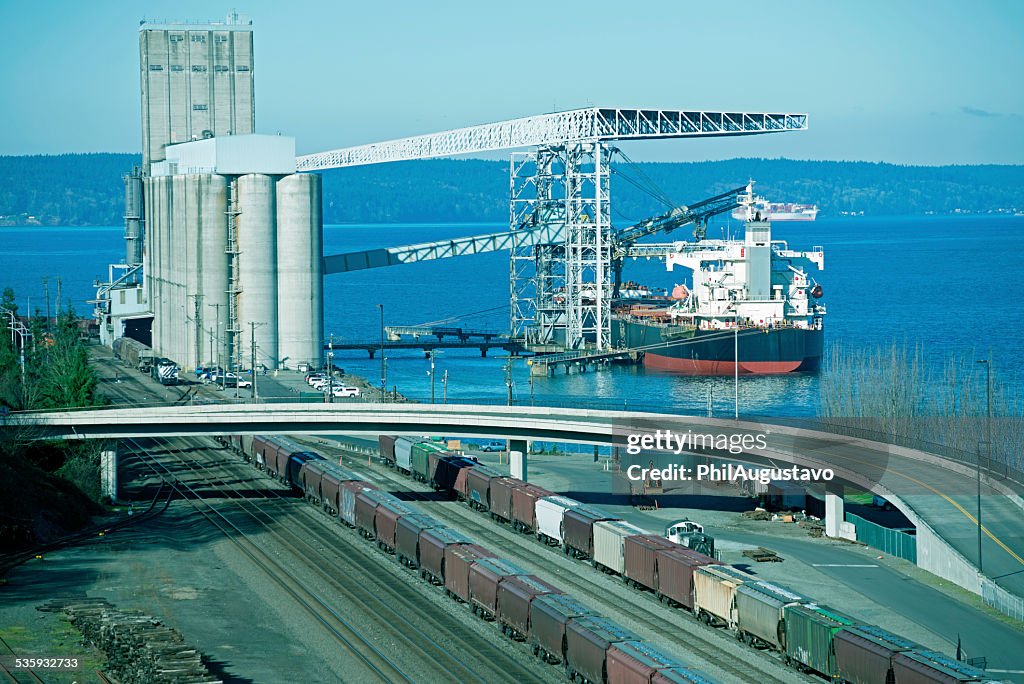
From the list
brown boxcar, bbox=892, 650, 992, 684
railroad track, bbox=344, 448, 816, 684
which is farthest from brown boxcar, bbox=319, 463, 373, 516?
brown boxcar, bbox=892, 650, 992, 684

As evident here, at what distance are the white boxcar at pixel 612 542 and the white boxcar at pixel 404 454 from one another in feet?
89.2

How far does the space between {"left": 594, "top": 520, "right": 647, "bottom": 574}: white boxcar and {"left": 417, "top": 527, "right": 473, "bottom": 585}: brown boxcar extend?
555 cm

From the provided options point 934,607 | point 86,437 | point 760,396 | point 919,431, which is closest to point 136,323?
point 760,396

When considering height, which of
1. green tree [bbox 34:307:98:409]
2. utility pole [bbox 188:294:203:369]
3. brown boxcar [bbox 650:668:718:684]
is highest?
utility pole [bbox 188:294:203:369]

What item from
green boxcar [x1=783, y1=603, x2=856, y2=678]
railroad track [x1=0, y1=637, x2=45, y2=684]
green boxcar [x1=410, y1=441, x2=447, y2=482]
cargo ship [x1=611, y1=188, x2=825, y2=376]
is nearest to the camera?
railroad track [x1=0, y1=637, x2=45, y2=684]

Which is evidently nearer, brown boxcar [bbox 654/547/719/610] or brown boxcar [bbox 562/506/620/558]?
brown boxcar [bbox 654/547/719/610]

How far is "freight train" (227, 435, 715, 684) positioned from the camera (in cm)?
4075

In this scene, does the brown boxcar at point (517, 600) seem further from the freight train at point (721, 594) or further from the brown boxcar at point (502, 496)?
the brown boxcar at point (502, 496)

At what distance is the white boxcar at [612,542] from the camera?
5606cm

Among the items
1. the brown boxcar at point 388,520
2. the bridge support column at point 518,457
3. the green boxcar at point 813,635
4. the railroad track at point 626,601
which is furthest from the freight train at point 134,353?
the green boxcar at point 813,635

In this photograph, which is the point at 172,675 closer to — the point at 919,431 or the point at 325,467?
the point at 325,467

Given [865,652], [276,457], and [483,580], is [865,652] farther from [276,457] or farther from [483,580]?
[276,457]

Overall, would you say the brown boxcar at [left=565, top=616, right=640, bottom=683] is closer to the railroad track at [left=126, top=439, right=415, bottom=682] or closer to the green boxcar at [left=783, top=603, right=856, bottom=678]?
the railroad track at [left=126, top=439, right=415, bottom=682]

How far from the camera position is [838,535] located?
215 ft
